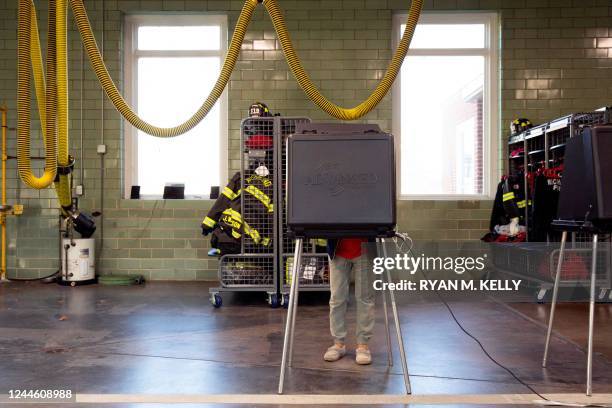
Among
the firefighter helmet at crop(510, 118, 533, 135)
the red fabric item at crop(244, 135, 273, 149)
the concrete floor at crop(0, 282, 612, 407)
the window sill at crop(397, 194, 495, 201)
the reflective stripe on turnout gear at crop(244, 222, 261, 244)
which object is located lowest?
the concrete floor at crop(0, 282, 612, 407)

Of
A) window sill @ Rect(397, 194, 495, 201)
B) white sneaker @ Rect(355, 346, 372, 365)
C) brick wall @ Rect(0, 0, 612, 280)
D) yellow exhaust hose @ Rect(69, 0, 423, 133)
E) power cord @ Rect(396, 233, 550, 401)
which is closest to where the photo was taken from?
power cord @ Rect(396, 233, 550, 401)

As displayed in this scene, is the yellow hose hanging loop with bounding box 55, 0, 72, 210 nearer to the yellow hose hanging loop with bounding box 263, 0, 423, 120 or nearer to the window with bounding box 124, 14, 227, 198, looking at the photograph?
the yellow hose hanging loop with bounding box 263, 0, 423, 120

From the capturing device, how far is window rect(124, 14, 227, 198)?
6.94m

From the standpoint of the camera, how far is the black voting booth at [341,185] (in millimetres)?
2398

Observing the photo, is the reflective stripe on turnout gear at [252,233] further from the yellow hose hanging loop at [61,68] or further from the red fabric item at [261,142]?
the yellow hose hanging loop at [61,68]

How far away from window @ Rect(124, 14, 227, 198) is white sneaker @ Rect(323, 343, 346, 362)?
409 cm

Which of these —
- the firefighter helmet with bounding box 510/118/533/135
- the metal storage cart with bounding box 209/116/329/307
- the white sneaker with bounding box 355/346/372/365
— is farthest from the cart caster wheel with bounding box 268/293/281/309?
the firefighter helmet with bounding box 510/118/533/135

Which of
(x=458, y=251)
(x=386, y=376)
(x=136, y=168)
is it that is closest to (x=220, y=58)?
(x=136, y=168)

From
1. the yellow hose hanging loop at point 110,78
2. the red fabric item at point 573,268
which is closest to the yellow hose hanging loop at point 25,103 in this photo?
the yellow hose hanging loop at point 110,78

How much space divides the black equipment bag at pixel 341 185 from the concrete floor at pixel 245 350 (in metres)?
0.86

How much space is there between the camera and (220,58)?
6.94 metres

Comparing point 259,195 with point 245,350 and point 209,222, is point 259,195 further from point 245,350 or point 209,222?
point 245,350

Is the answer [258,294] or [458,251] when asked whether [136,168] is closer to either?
[258,294]

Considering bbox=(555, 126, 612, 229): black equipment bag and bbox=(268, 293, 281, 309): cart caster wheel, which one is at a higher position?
bbox=(555, 126, 612, 229): black equipment bag
